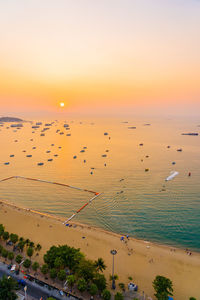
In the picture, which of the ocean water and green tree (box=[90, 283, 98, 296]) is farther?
the ocean water

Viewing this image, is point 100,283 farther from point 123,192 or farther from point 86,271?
point 123,192

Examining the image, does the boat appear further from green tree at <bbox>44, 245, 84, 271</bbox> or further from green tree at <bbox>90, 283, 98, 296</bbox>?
green tree at <bbox>90, 283, 98, 296</bbox>

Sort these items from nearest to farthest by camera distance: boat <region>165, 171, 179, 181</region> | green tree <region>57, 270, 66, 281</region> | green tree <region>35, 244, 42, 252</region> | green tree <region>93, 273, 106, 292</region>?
green tree <region>93, 273, 106, 292</region>, green tree <region>57, 270, 66, 281</region>, green tree <region>35, 244, 42, 252</region>, boat <region>165, 171, 179, 181</region>

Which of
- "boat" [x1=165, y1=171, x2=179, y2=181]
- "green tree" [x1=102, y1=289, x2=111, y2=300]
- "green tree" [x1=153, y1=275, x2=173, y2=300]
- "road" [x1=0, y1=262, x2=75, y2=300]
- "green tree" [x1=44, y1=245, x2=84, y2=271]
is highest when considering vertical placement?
"boat" [x1=165, y1=171, x2=179, y2=181]

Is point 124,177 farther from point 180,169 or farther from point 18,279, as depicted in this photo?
point 18,279

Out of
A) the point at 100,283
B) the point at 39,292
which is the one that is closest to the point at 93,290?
the point at 100,283

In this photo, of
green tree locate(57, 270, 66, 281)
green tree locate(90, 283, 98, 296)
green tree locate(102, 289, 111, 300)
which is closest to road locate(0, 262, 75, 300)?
green tree locate(57, 270, 66, 281)

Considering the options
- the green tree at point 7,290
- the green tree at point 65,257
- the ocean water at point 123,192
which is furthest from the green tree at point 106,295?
the ocean water at point 123,192

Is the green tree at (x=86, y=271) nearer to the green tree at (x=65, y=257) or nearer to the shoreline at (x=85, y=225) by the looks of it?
the green tree at (x=65, y=257)
